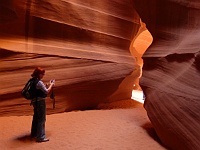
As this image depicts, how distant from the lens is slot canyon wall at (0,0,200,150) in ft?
11.6

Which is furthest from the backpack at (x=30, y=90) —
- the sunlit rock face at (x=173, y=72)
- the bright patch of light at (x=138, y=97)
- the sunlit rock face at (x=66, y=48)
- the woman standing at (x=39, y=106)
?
the bright patch of light at (x=138, y=97)

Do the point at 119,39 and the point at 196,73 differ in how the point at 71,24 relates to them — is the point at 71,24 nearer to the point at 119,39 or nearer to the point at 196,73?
the point at 119,39

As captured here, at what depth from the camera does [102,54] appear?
544 centimetres

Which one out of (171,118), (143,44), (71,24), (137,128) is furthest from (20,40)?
(143,44)

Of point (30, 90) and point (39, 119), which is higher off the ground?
point (30, 90)

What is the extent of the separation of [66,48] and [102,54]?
0.83m

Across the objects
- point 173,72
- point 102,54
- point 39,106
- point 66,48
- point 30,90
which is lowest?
point 39,106

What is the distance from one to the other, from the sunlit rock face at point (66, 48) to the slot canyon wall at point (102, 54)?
2 centimetres

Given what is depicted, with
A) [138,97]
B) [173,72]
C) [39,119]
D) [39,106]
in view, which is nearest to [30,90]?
[39,106]

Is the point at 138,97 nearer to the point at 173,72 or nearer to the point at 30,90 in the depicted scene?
the point at 173,72

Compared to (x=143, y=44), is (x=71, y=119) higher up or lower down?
lower down

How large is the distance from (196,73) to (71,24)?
2.73 meters

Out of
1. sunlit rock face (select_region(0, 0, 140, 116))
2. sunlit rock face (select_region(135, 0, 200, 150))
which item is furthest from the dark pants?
sunlit rock face (select_region(135, 0, 200, 150))

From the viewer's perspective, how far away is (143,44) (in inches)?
400
